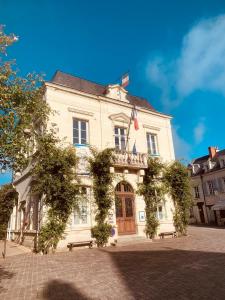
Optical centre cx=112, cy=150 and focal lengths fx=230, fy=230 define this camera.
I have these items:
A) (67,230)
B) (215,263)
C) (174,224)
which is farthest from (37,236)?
(174,224)

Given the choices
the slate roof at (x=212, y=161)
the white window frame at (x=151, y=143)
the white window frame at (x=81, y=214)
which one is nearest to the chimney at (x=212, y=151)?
the slate roof at (x=212, y=161)

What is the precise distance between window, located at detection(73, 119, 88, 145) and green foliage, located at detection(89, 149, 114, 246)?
98cm

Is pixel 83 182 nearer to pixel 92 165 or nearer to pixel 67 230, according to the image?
→ pixel 92 165

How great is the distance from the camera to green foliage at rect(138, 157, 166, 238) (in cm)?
1408

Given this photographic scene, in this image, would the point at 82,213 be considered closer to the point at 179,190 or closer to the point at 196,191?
the point at 179,190

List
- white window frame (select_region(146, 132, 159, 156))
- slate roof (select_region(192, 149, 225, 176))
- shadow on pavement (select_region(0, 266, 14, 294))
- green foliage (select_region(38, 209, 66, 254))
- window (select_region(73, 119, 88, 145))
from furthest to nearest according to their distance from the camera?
1. slate roof (select_region(192, 149, 225, 176))
2. white window frame (select_region(146, 132, 159, 156))
3. window (select_region(73, 119, 88, 145))
4. green foliage (select_region(38, 209, 66, 254))
5. shadow on pavement (select_region(0, 266, 14, 294))

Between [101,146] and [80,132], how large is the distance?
5.05 feet

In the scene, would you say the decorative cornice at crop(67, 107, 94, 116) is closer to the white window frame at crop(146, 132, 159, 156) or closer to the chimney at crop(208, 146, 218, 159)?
the white window frame at crop(146, 132, 159, 156)

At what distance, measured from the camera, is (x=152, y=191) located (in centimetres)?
1481

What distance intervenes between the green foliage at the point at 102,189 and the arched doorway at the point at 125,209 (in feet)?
3.34

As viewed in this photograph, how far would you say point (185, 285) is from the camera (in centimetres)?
523

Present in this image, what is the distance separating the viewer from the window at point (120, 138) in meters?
15.1

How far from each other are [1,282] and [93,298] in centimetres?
279

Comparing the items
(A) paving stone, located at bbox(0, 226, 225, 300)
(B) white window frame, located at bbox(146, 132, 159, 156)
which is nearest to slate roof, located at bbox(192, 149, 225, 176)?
(B) white window frame, located at bbox(146, 132, 159, 156)
